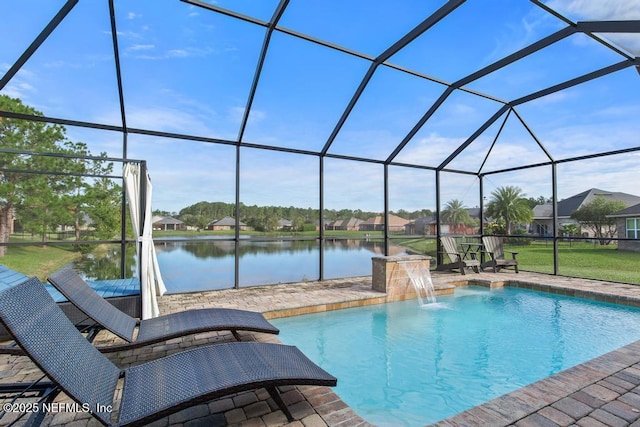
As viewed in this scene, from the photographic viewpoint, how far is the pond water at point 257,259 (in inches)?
244

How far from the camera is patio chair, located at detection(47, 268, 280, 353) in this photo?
8.89 feet

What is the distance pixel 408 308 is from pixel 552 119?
5399mm

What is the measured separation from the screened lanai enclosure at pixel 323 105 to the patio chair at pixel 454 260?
1.34ft

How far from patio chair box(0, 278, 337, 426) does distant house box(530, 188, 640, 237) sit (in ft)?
86.4

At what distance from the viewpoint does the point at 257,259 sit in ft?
29.5

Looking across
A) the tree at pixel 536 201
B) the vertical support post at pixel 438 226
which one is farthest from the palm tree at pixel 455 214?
the tree at pixel 536 201

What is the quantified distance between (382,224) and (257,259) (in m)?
3.69

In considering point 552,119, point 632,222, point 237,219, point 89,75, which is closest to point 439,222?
point 552,119

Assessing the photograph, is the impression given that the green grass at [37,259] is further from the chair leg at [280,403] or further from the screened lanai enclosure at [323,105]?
the chair leg at [280,403]

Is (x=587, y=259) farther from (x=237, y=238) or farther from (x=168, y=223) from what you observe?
(x=168, y=223)

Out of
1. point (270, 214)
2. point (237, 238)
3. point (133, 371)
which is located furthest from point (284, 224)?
point (133, 371)

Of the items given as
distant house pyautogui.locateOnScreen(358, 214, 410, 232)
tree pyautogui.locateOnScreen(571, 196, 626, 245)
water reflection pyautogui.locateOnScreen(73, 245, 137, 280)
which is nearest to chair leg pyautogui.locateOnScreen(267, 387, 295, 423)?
distant house pyautogui.locateOnScreen(358, 214, 410, 232)

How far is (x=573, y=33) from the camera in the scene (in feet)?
14.4

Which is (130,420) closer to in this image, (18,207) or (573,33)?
(573,33)
